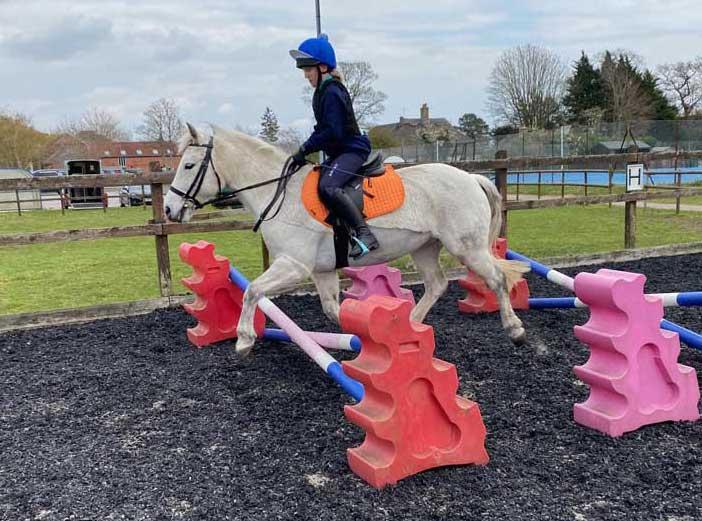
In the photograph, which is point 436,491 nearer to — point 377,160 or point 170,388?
point 170,388

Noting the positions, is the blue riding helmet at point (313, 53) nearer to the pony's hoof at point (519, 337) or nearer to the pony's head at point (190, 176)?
the pony's head at point (190, 176)

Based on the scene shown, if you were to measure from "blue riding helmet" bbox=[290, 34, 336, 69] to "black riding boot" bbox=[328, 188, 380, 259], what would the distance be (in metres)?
0.98

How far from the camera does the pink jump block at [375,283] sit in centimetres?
671

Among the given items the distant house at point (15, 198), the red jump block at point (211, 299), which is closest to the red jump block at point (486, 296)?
the red jump block at point (211, 299)

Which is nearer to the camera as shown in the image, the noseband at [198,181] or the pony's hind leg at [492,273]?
the noseband at [198,181]

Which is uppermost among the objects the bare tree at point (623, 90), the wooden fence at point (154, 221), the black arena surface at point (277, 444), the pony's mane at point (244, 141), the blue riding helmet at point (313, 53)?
the bare tree at point (623, 90)

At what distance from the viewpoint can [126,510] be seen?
116 inches

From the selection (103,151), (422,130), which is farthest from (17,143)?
(422,130)

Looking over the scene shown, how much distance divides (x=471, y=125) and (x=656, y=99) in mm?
25343

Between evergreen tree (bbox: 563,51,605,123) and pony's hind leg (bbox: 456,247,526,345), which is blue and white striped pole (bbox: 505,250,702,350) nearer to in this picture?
pony's hind leg (bbox: 456,247,526,345)

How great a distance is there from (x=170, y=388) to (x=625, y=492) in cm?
322

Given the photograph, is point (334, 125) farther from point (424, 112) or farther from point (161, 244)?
point (424, 112)

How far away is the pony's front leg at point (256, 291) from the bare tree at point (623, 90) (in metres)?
48.4

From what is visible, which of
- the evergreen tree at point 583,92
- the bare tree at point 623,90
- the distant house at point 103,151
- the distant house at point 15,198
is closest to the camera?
the distant house at point 15,198
